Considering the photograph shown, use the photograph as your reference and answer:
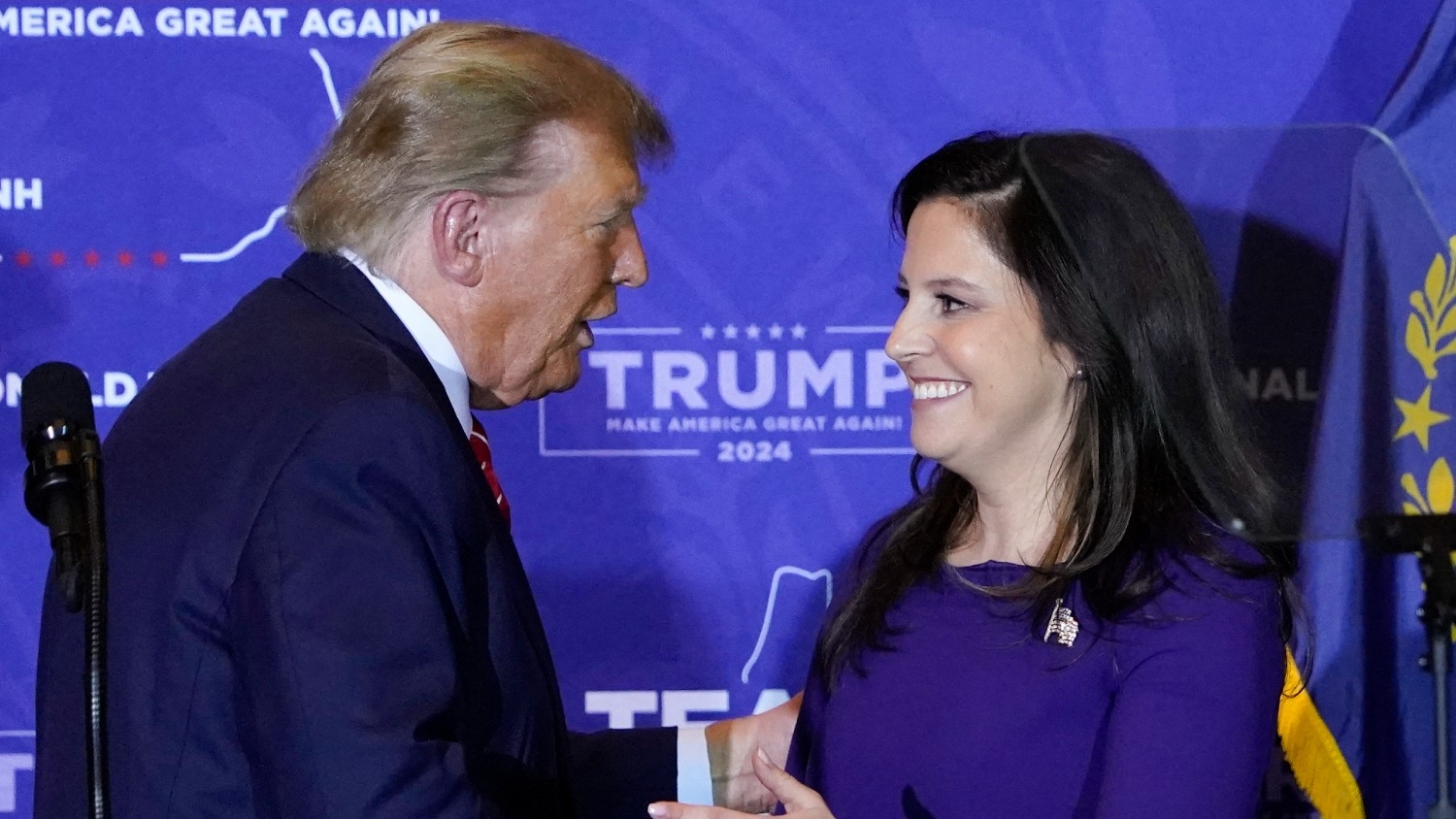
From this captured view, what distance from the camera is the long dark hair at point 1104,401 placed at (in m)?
1.25

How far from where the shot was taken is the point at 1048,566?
1.54 m

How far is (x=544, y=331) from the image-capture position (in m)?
1.62

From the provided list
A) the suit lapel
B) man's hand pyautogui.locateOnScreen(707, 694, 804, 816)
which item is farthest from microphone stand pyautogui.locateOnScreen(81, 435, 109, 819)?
man's hand pyautogui.locateOnScreen(707, 694, 804, 816)

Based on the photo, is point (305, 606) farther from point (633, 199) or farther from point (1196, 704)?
point (1196, 704)

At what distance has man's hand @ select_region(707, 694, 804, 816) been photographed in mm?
1896

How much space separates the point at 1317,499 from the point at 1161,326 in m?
0.67

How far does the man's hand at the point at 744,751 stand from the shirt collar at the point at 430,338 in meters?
0.61

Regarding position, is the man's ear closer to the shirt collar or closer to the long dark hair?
the shirt collar

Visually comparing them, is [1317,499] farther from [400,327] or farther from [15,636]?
[15,636]

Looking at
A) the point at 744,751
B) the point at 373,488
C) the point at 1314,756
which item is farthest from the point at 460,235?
the point at 1314,756

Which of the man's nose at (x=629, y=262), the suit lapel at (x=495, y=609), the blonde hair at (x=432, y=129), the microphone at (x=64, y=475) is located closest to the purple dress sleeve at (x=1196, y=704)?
the suit lapel at (x=495, y=609)

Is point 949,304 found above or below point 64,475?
above

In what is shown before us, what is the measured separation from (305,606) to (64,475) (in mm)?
205

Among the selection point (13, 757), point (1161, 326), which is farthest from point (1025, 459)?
point (13, 757)
